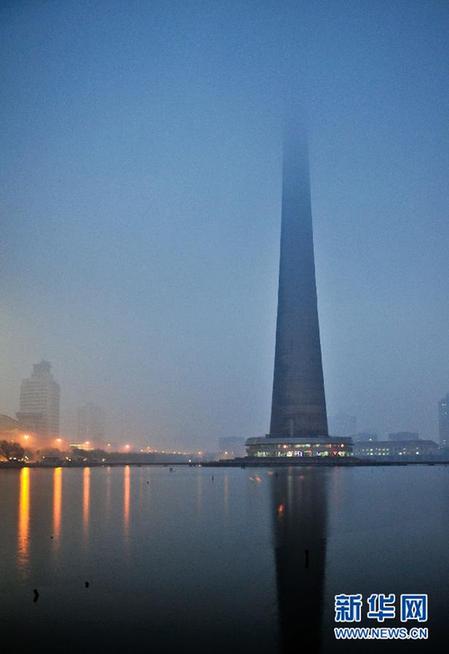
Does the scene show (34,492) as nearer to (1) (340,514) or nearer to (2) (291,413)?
(1) (340,514)

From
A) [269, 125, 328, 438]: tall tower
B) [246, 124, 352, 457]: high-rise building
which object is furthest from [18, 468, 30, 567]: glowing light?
[246, 124, 352, 457]: high-rise building

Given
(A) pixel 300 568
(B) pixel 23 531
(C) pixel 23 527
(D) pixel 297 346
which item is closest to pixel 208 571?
(A) pixel 300 568

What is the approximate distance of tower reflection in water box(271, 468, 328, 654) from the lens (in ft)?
70.4

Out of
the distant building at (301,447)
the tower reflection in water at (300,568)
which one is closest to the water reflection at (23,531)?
the tower reflection in water at (300,568)

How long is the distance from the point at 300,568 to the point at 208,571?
10.9 ft

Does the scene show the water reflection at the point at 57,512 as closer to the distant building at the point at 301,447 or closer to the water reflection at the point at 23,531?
the water reflection at the point at 23,531

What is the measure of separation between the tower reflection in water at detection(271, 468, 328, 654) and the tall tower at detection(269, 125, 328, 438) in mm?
95443

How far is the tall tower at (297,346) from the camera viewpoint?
6038 inches

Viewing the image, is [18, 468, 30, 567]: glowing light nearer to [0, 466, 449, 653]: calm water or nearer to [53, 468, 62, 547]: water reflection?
[0, 466, 449, 653]: calm water

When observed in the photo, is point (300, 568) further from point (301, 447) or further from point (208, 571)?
point (301, 447)

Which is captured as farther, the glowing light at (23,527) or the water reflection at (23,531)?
the glowing light at (23,527)

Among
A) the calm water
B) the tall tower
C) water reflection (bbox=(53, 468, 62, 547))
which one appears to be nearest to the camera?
the calm water

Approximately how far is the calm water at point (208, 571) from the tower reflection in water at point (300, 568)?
0.23ft

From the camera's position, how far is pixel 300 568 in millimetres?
30359
